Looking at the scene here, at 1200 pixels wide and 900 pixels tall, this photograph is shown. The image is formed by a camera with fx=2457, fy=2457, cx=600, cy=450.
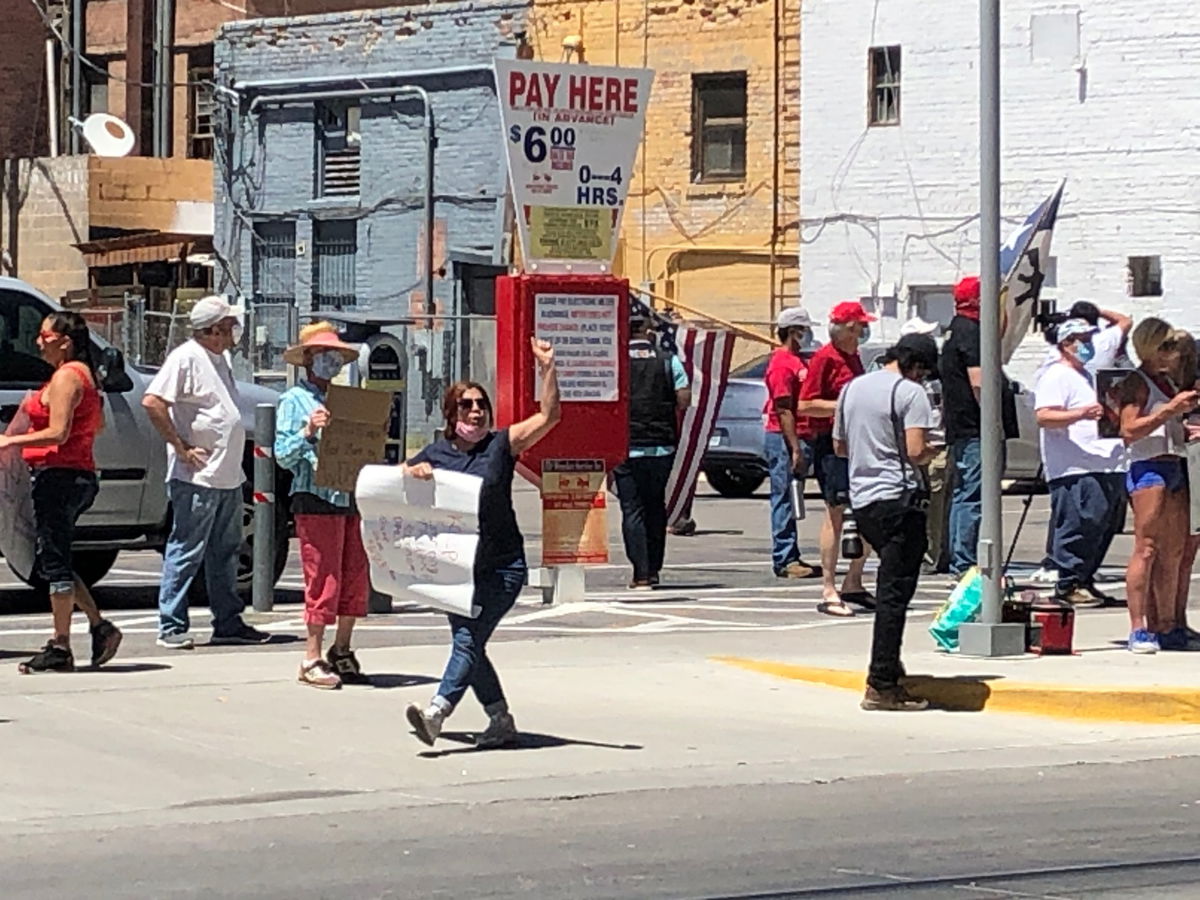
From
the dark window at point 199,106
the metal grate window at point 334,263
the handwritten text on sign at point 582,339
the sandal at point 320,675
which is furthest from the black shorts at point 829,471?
the dark window at point 199,106

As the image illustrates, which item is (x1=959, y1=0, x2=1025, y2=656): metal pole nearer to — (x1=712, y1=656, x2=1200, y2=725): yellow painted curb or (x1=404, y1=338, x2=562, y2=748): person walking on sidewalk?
(x1=712, y1=656, x2=1200, y2=725): yellow painted curb

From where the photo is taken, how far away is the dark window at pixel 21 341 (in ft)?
49.9

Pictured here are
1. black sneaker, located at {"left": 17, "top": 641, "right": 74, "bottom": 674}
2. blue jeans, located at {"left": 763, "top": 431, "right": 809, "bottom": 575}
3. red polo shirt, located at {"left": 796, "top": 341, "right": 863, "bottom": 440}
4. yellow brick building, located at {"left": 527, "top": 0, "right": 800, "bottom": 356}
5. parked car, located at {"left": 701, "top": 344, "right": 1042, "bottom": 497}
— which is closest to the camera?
black sneaker, located at {"left": 17, "top": 641, "right": 74, "bottom": 674}

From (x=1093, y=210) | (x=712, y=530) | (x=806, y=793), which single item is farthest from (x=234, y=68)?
(x=806, y=793)

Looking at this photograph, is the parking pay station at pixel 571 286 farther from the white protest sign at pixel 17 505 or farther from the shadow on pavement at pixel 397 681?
the white protest sign at pixel 17 505

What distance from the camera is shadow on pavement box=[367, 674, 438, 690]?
40.2 ft

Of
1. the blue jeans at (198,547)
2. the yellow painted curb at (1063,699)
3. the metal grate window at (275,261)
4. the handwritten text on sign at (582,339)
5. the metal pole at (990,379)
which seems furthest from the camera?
the metal grate window at (275,261)

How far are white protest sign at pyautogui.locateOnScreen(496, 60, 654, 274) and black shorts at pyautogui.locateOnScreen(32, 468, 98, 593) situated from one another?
3.73m

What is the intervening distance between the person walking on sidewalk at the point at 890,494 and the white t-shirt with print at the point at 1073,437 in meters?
2.75

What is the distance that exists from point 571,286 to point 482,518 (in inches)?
202

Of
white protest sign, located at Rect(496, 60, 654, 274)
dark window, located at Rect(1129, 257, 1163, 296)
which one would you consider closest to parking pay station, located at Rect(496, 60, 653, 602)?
white protest sign, located at Rect(496, 60, 654, 274)

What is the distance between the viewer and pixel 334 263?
3797 cm

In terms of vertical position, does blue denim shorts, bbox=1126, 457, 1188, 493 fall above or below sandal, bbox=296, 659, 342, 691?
above

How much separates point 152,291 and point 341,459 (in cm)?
2807
